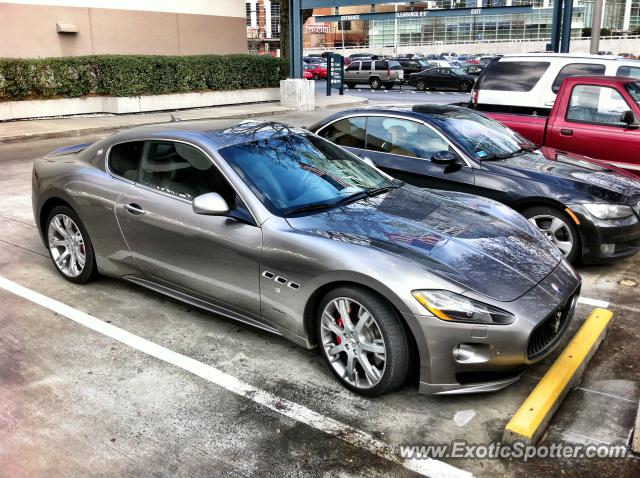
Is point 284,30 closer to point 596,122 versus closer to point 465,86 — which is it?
point 465,86

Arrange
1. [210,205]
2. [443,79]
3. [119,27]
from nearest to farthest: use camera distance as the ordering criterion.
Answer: [210,205], [119,27], [443,79]

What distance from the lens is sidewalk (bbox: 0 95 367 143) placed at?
50.6ft

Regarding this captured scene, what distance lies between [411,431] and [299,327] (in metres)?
0.95

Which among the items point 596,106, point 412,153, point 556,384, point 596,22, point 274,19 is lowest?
point 556,384

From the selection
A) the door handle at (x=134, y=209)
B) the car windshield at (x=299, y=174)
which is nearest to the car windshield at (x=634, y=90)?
the car windshield at (x=299, y=174)

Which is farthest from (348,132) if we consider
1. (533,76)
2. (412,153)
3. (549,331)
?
(549,331)

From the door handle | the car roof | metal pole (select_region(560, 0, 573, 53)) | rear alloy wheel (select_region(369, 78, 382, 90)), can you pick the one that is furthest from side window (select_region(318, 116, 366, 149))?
rear alloy wheel (select_region(369, 78, 382, 90))

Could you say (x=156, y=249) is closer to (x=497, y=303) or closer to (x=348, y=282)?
(x=348, y=282)

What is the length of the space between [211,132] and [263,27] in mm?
97101

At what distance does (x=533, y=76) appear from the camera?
9211 millimetres

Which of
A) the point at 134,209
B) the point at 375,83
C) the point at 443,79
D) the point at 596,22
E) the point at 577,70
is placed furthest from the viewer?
the point at 375,83

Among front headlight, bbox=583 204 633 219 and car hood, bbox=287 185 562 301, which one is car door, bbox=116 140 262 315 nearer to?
car hood, bbox=287 185 562 301

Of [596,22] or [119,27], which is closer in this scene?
[596,22]

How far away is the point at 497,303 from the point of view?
3.48 m
